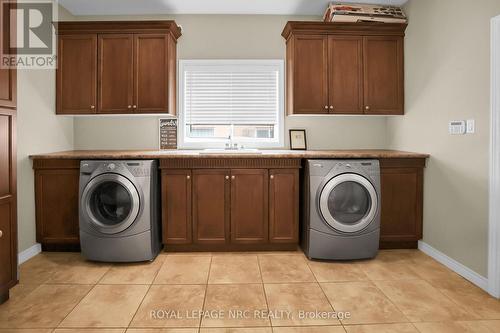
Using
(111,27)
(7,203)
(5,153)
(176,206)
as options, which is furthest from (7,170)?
(111,27)

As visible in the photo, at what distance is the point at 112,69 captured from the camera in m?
3.58

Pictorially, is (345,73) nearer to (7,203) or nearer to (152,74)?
(152,74)

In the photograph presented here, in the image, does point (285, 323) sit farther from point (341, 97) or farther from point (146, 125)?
point (146, 125)

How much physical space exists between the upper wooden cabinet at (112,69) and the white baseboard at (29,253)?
1360 millimetres

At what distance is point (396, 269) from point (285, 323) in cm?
133

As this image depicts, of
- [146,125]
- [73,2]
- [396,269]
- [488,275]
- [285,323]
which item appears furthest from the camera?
[146,125]

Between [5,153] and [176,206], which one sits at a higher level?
[5,153]

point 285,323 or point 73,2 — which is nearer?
point 285,323

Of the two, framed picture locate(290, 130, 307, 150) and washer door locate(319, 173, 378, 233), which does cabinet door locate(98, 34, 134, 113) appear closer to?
framed picture locate(290, 130, 307, 150)

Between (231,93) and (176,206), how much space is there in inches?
58.9

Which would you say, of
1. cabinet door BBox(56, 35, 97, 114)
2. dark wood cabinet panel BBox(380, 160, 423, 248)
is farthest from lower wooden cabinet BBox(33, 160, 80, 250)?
dark wood cabinet panel BBox(380, 160, 423, 248)

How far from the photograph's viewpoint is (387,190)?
3357 millimetres

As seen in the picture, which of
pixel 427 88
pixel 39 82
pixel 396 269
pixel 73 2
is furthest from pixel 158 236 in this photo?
pixel 427 88

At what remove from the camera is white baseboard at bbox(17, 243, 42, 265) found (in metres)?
3.06
